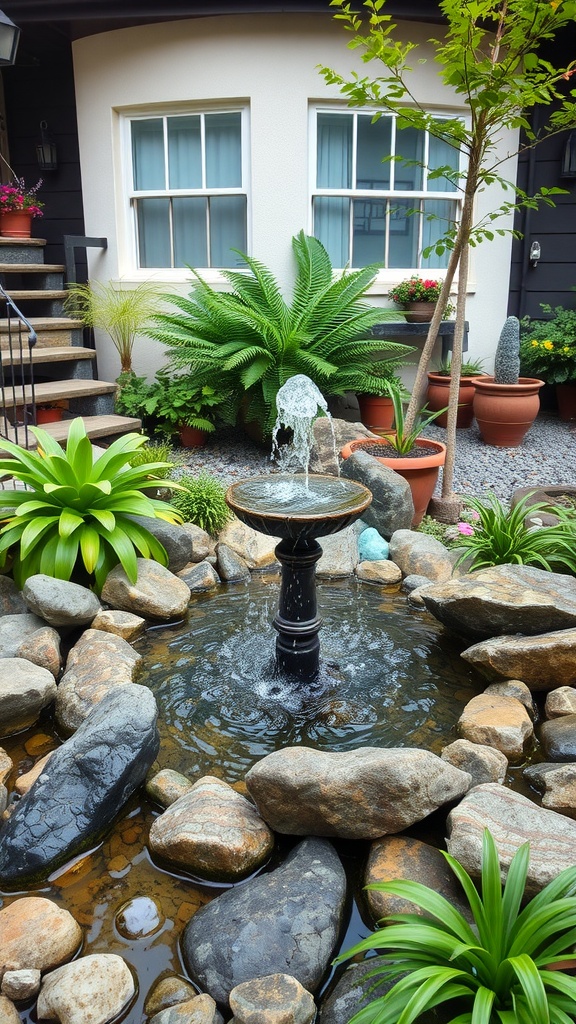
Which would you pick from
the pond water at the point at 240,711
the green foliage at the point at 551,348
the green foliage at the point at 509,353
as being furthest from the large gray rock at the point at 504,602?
the green foliage at the point at 551,348

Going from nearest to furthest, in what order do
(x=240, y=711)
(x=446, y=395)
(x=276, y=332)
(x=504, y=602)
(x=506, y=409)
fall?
1. (x=240, y=711)
2. (x=504, y=602)
3. (x=276, y=332)
4. (x=506, y=409)
5. (x=446, y=395)

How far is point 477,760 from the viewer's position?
268cm


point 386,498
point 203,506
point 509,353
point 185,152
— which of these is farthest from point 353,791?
point 185,152

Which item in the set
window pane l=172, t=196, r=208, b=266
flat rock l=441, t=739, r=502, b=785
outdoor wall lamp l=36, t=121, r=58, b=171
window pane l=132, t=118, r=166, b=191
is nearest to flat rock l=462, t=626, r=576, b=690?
A: flat rock l=441, t=739, r=502, b=785

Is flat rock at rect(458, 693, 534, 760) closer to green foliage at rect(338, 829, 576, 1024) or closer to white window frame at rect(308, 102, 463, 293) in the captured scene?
green foliage at rect(338, 829, 576, 1024)

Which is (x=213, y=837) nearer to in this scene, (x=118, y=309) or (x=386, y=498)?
(x=386, y=498)

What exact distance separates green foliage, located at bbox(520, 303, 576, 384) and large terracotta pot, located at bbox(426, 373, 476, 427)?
69cm

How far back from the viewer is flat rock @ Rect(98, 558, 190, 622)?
3.96 metres

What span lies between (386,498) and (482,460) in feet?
6.48

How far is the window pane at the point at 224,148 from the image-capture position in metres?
6.74

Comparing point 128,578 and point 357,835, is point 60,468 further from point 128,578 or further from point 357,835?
point 357,835

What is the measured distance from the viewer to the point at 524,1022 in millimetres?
1599

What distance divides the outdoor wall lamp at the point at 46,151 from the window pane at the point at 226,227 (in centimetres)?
172

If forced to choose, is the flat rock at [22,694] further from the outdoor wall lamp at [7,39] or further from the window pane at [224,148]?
the window pane at [224,148]
